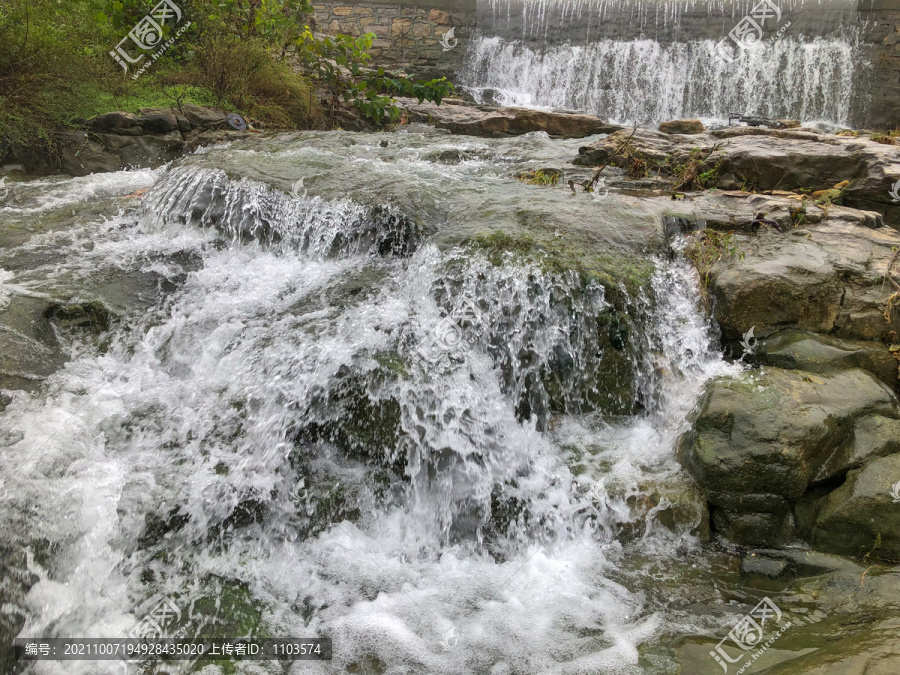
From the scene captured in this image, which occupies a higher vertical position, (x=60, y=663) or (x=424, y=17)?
(x=424, y=17)

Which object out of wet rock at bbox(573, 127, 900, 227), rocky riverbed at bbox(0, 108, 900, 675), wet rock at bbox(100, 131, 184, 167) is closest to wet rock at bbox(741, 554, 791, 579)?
rocky riverbed at bbox(0, 108, 900, 675)

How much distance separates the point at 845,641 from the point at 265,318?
137 inches

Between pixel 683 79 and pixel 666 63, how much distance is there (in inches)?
17.7

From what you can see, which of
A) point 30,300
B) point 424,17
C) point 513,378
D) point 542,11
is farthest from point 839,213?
point 424,17

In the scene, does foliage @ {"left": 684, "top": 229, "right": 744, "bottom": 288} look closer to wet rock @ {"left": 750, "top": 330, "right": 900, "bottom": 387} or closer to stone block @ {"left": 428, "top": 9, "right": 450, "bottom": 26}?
wet rock @ {"left": 750, "top": 330, "right": 900, "bottom": 387}

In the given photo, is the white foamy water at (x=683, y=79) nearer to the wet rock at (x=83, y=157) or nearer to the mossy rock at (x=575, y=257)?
the wet rock at (x=83, y=157)

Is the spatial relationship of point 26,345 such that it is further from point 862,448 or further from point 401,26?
point 401,26

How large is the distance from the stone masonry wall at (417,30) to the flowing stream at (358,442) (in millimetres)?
7884

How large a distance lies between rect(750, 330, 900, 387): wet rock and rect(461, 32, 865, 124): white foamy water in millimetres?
7449

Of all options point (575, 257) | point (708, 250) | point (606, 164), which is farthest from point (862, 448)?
point (606, 164)

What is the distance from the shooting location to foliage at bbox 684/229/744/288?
404 cm

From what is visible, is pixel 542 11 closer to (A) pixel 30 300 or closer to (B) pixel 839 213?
(B) pixel 839 213

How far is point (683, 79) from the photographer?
10000 millimetres

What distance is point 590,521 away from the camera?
3074 millimetres
